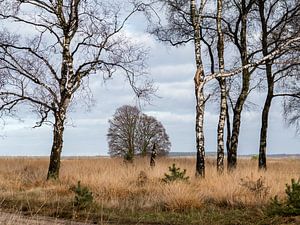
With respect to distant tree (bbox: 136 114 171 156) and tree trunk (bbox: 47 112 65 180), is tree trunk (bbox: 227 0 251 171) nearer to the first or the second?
tree trunk (bbox: 47 112 65 180)

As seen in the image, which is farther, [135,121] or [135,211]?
[135,121]

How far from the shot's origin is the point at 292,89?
1042 inches

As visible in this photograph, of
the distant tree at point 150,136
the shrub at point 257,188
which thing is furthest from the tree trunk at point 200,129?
the distant tree at point 150,136

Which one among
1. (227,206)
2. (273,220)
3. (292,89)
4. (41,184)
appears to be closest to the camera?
(273,220)

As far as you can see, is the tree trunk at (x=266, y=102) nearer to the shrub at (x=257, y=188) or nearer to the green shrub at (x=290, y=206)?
the shrub at (x=257, y=188)

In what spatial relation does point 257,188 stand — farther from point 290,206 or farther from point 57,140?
point 57,140

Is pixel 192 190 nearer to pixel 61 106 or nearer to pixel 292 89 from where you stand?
pixel 61 106

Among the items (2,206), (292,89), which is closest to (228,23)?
(292,89)

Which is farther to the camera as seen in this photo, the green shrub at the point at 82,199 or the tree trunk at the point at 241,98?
the tree trunk at the point at 241,98

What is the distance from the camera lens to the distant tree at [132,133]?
49.3 m

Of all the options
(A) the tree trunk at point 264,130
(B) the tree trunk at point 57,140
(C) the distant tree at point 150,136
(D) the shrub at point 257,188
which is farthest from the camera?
(C) the distant tree at point 150,136

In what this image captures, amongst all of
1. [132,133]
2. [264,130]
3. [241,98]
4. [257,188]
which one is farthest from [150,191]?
[132,133]

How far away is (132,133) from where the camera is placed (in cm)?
4978

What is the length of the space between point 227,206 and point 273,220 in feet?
8.03
